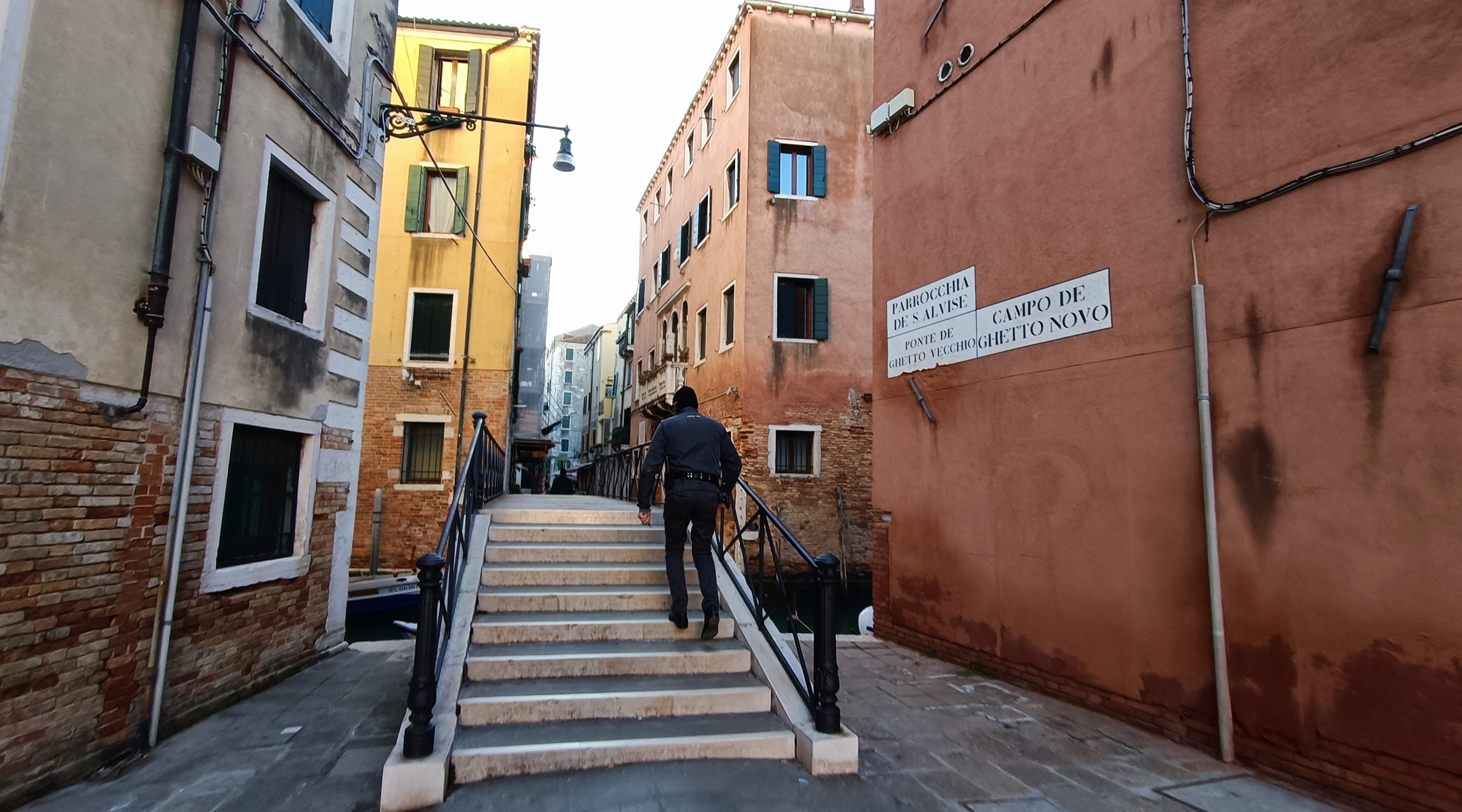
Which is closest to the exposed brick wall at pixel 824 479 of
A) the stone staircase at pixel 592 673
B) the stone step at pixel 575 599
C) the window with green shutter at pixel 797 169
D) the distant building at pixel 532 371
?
the window with green shutter at pixel 797 169

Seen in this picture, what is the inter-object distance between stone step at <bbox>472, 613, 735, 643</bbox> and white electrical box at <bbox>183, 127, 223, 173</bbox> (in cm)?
338

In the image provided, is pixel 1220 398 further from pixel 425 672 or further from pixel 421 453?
pixel 421 453

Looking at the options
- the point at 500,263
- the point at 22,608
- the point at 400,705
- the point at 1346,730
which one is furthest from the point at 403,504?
the point at 1346,730

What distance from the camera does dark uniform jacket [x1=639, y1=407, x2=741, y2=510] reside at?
4.84 meters

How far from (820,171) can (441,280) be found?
859cm

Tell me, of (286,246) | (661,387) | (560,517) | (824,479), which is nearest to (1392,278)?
(560,517)

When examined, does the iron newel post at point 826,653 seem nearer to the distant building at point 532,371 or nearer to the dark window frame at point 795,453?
the dark window frame at point 795,453

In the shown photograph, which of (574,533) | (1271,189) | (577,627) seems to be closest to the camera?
(1271,189)

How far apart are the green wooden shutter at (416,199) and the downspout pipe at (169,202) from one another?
37.9ft

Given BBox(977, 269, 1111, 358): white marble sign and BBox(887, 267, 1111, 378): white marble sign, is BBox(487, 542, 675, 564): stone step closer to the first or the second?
BBox(887, 267, 1111, 378): white marble sign

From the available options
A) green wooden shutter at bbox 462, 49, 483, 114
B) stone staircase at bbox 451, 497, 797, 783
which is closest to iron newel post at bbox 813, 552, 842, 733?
stone staircase at bbox 451, 497, 797, 783

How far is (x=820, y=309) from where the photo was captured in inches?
592

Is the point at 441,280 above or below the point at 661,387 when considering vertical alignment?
above

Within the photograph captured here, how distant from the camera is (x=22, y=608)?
136 inches
